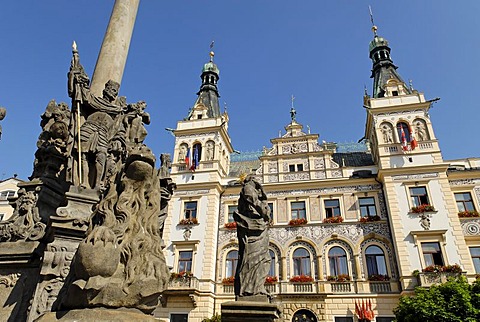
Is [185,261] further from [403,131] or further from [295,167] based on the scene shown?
[403,131]

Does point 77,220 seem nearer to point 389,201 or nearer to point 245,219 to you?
point 245,219

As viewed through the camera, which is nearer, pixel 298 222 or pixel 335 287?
pixel 335 287

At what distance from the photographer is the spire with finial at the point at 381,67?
25.7 m

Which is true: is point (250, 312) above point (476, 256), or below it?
below

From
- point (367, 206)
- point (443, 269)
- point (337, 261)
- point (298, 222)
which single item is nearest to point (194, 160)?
point (298, 222)

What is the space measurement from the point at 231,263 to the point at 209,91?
17.0m

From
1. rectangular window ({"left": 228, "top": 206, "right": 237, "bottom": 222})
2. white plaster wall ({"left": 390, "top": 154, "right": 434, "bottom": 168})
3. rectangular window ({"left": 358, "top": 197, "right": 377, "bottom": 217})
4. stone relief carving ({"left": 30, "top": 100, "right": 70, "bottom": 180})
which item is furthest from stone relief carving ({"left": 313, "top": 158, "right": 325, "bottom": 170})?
stone relief carving ({"left": 30, "top": 100, "right": 70, "bottom": 180})

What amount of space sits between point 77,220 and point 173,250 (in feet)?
63.4

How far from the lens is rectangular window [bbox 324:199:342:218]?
71.2ft

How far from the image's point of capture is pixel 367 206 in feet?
70.2

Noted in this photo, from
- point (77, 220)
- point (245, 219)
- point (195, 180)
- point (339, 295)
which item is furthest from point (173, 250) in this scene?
point (77, 220)

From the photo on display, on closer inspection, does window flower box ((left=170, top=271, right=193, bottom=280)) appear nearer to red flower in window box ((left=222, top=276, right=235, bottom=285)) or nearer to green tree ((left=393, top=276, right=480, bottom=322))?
red flower in window box ((left=222, top=276, right=235, bottom=285))

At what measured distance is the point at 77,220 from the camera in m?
3.67

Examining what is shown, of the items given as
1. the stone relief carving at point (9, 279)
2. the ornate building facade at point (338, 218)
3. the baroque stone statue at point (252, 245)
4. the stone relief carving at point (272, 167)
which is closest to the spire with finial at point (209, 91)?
the ornate building facade at point (338, 218)
